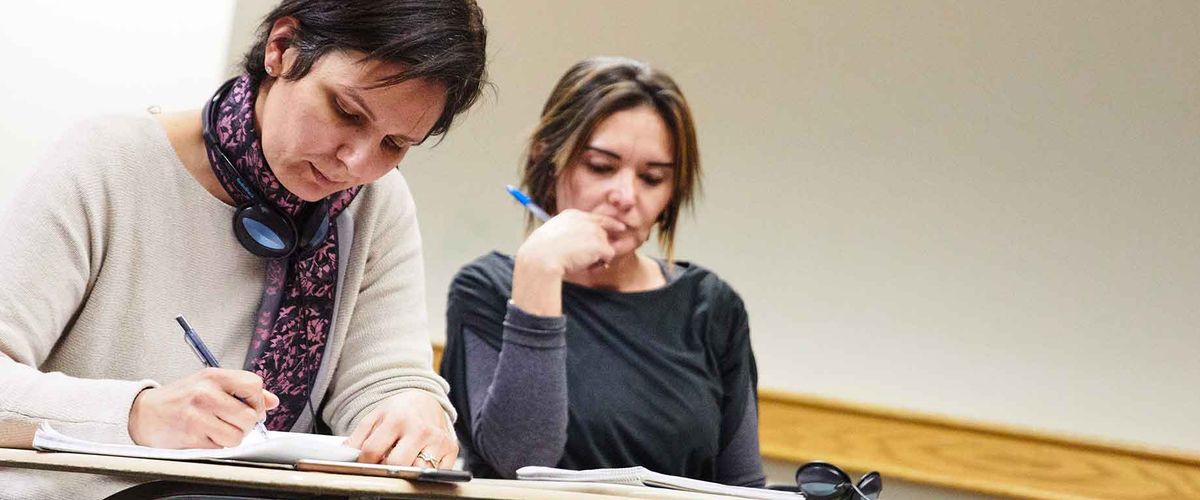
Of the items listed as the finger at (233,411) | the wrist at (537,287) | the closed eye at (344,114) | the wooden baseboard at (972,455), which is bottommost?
the wooden baseboard at (972,455)

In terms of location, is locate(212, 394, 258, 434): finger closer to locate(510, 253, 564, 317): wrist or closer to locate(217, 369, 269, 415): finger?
locate(217, 369, 269, 415): finger

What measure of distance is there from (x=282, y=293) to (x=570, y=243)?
1.50 ft

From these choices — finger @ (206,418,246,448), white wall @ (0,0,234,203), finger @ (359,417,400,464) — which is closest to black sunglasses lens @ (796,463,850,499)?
finger @ (359,417,400,464)

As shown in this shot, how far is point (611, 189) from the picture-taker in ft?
5.70

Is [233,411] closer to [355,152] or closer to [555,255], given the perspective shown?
[355,152]

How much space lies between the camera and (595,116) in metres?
1.74

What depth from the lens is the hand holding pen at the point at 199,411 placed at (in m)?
0.98

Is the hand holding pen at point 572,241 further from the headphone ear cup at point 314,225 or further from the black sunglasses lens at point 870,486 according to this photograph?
the black sunglasses lens at point 870,486

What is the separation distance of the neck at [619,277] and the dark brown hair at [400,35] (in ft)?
1.95

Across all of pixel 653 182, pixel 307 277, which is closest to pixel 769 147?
pixel 653 182

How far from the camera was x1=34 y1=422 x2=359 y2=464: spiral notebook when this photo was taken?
87 centimetres

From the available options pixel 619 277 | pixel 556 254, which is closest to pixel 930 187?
pixel 619 277

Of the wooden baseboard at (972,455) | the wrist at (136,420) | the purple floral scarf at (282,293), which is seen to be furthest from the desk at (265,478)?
the wooden baseboard at (972,455)

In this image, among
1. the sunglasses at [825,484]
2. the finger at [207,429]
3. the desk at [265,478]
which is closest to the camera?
the desk at [265,478]
